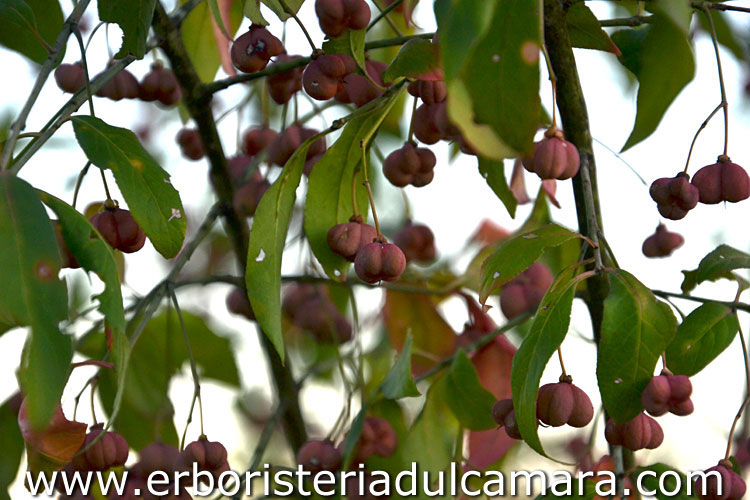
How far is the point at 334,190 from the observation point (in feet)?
2.73

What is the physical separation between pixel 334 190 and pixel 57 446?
31cm

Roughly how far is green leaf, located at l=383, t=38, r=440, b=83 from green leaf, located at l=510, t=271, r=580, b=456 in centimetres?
18

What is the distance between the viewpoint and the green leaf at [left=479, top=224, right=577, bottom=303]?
73cm

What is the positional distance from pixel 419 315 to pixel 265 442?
1.13 ft

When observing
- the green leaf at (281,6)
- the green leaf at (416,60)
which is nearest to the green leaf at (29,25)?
the green leaf at (281,6)

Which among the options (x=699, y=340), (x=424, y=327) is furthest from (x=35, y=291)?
(x=424, y=327)

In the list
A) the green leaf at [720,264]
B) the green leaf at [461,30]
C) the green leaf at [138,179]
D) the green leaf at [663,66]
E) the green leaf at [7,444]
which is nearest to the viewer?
the green leaf at [461,30]

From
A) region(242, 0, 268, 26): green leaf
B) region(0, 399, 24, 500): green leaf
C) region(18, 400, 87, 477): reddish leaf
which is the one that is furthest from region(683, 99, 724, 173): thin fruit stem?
region(0, 399, 24, 500): green leaf

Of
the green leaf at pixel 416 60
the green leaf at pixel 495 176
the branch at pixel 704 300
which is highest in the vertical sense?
the green leaf at pixel 495 176

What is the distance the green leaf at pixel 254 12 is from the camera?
0.78 meters

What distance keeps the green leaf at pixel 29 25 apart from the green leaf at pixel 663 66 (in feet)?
1.60

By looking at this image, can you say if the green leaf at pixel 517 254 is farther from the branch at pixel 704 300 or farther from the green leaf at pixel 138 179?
the green leaf at pixel 138 179

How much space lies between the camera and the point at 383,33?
4.18ft

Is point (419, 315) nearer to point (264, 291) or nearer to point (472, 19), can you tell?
point (264, 291)
